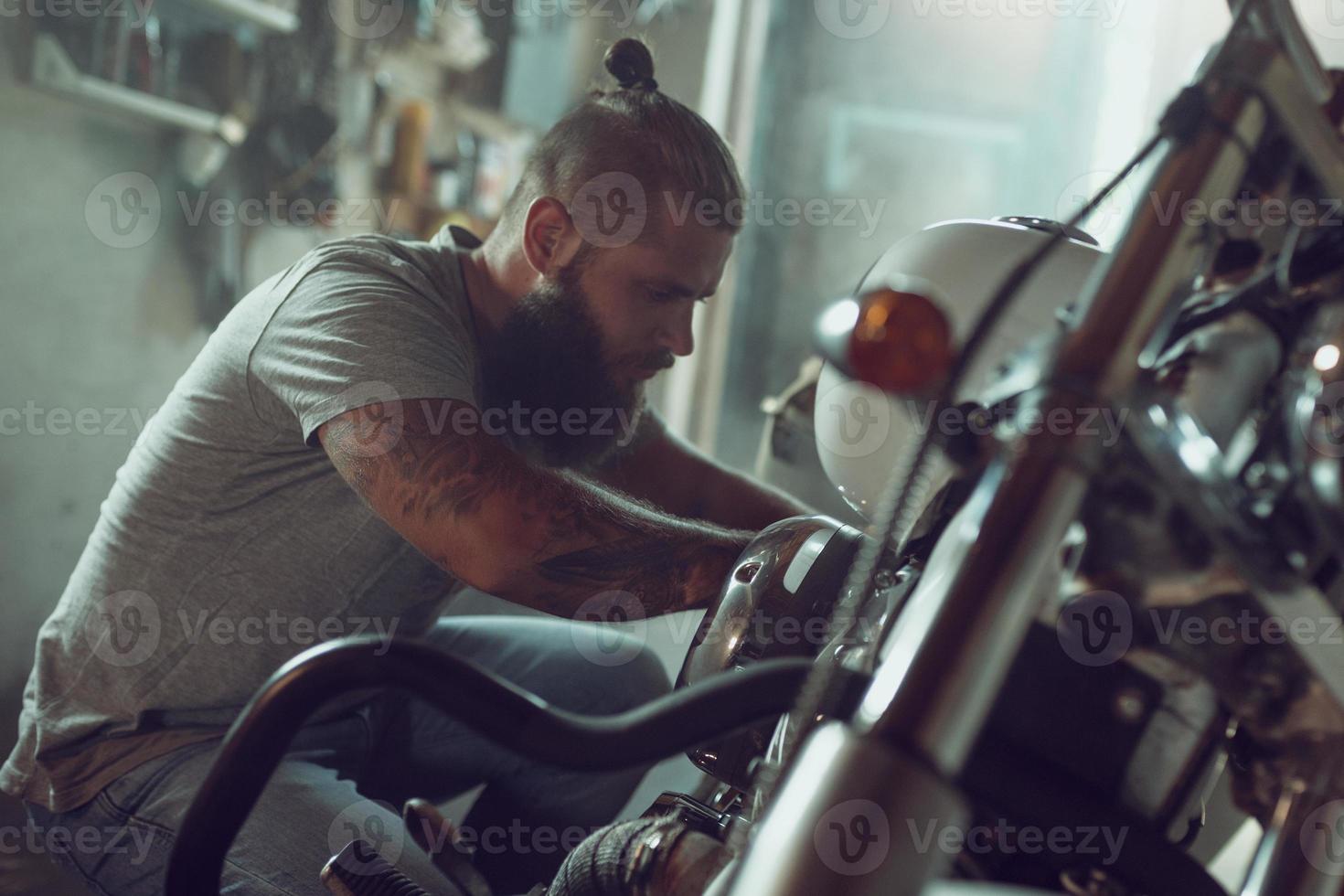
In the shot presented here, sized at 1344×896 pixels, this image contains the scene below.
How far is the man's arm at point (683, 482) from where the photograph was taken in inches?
51.6

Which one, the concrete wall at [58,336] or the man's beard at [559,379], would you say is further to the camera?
the concrete wall at [58,336]

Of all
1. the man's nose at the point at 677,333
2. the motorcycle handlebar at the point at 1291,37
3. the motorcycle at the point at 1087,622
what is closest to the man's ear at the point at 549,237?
the man's nose at the point at 677,333

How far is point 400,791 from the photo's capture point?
1254mm

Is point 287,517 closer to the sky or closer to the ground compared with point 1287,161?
closer to the ground

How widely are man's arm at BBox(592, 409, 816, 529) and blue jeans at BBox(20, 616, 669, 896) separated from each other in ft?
0.65

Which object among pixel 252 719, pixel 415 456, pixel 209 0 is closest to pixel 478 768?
pixel 415 456

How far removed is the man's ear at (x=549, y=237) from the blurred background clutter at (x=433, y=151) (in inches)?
12.1

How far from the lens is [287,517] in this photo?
1.07m

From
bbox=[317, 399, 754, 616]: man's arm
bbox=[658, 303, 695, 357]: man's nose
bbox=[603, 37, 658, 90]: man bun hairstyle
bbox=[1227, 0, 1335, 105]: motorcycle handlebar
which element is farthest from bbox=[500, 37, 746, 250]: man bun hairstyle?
bbox=[1227, 0, 1335, 105]: motorcycle handlebar

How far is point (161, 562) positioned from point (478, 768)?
0.44 metres

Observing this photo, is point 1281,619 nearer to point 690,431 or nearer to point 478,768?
point 478,768

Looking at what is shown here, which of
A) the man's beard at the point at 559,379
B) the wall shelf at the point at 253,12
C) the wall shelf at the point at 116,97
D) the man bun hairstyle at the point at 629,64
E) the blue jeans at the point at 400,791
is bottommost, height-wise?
the blue jeans at the point at 400,791

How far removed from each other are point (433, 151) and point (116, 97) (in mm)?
722

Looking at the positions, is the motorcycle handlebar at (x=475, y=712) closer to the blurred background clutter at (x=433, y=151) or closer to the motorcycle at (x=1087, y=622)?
the motorcycle at (x=1087, y=622)
